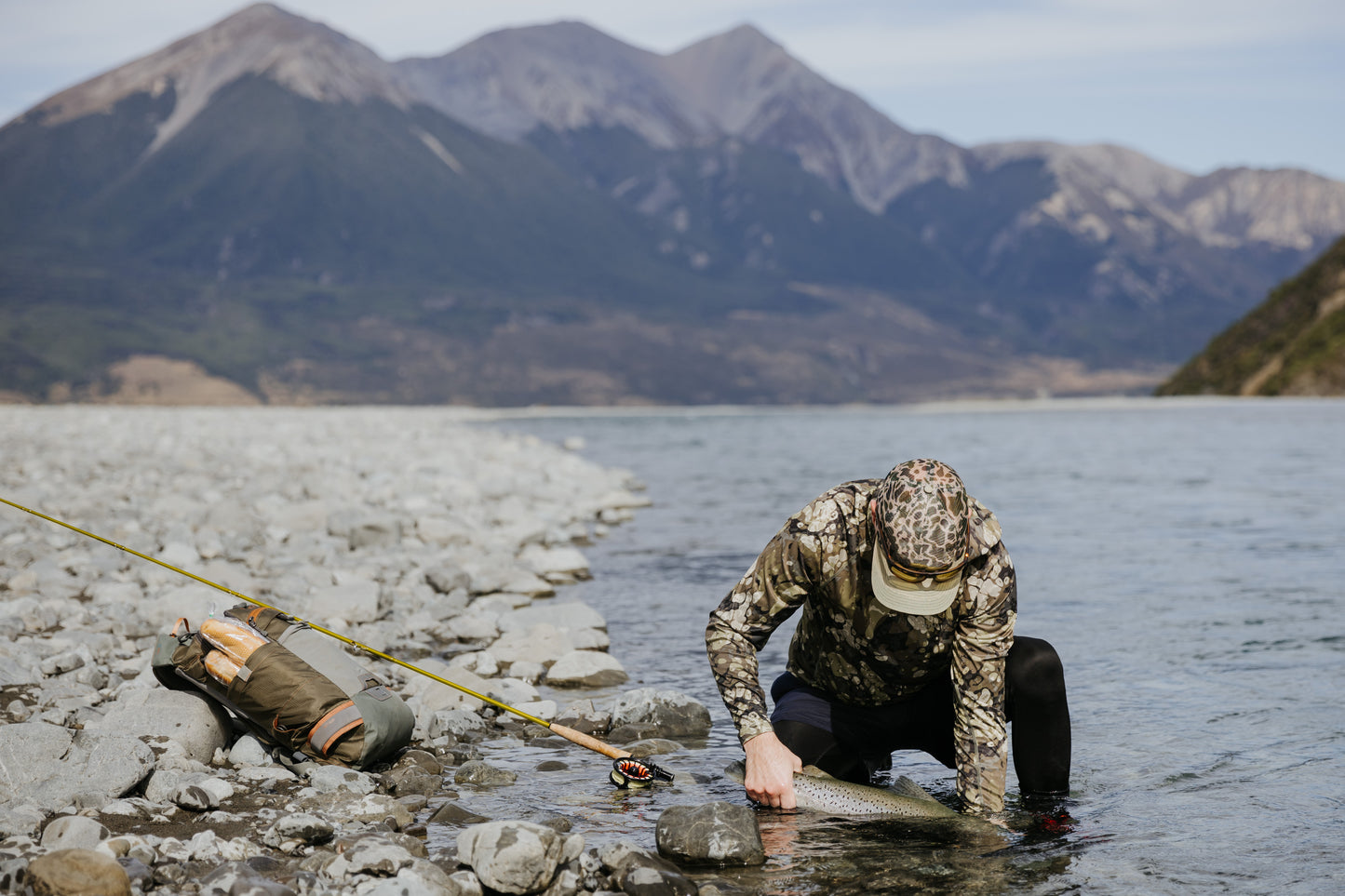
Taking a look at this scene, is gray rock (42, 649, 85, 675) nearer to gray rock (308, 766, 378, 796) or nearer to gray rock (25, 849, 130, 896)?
gray rock (308, 766, 378, 796)

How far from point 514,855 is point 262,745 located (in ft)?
5.91

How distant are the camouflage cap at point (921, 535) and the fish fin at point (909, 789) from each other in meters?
1.50

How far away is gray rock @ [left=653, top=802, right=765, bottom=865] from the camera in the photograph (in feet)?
15.5

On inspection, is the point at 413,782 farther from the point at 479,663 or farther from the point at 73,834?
the point at 479,663

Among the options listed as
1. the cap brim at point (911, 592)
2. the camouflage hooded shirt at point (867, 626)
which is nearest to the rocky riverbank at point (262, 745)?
the camouflage hooded shirt at point (867, 626)

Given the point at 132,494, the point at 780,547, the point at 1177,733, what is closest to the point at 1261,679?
the point at 1177,733

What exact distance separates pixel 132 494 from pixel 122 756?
10593mm

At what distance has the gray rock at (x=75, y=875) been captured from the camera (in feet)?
12.9

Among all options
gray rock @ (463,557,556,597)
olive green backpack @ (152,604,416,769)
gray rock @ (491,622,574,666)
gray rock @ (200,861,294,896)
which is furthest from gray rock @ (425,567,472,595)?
gray rock @ (200,861,294,896)

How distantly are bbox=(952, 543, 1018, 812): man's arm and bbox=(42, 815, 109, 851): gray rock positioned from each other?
3.17 metres

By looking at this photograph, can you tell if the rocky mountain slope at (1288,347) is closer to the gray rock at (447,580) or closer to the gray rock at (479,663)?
the gray rock at (447,580)

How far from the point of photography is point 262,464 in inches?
822

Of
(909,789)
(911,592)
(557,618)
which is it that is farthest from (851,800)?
(557,618)

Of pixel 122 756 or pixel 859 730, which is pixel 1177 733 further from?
pixel 122 756
